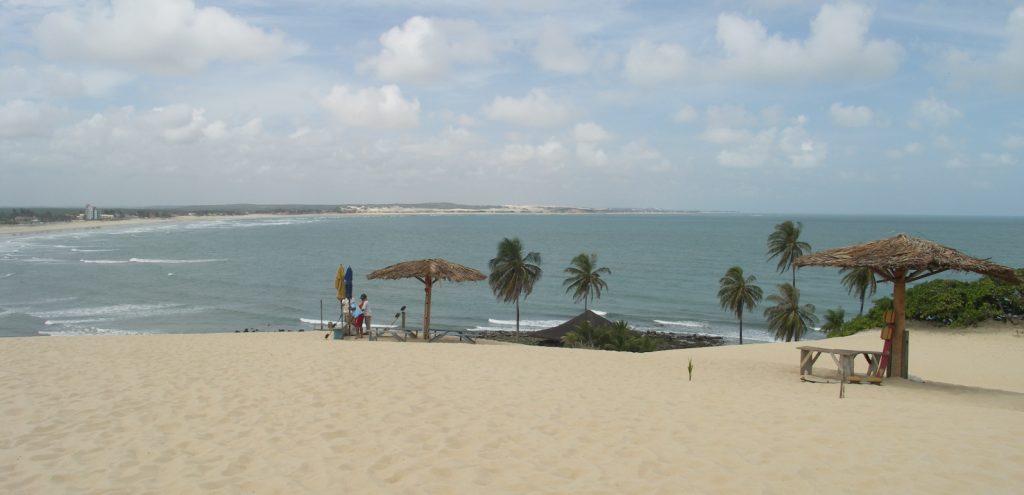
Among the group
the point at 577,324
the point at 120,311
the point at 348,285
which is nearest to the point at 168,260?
the point at 120,311

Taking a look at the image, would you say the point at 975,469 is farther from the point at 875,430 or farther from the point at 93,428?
the point at 93,428

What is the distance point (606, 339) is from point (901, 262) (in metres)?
→ 13.3

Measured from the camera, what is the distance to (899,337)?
11.5m

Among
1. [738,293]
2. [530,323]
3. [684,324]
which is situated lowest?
[530,323]

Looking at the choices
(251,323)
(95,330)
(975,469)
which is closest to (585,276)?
(251,323)

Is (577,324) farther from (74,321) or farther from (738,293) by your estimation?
(74,321)

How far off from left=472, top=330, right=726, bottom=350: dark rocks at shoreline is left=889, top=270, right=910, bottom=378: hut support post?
49.0 ft

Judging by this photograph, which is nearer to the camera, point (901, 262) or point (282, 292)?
point (901, 262)

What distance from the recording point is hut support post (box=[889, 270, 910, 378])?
11383 mm

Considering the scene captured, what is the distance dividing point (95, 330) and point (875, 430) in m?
29.0

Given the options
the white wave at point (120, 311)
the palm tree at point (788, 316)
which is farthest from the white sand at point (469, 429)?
the white wave at point (120, 311)

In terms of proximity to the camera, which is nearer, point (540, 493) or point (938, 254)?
point (540, 493)

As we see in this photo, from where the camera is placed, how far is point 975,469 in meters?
5.74

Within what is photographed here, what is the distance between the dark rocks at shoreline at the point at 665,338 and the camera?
87.6ft
